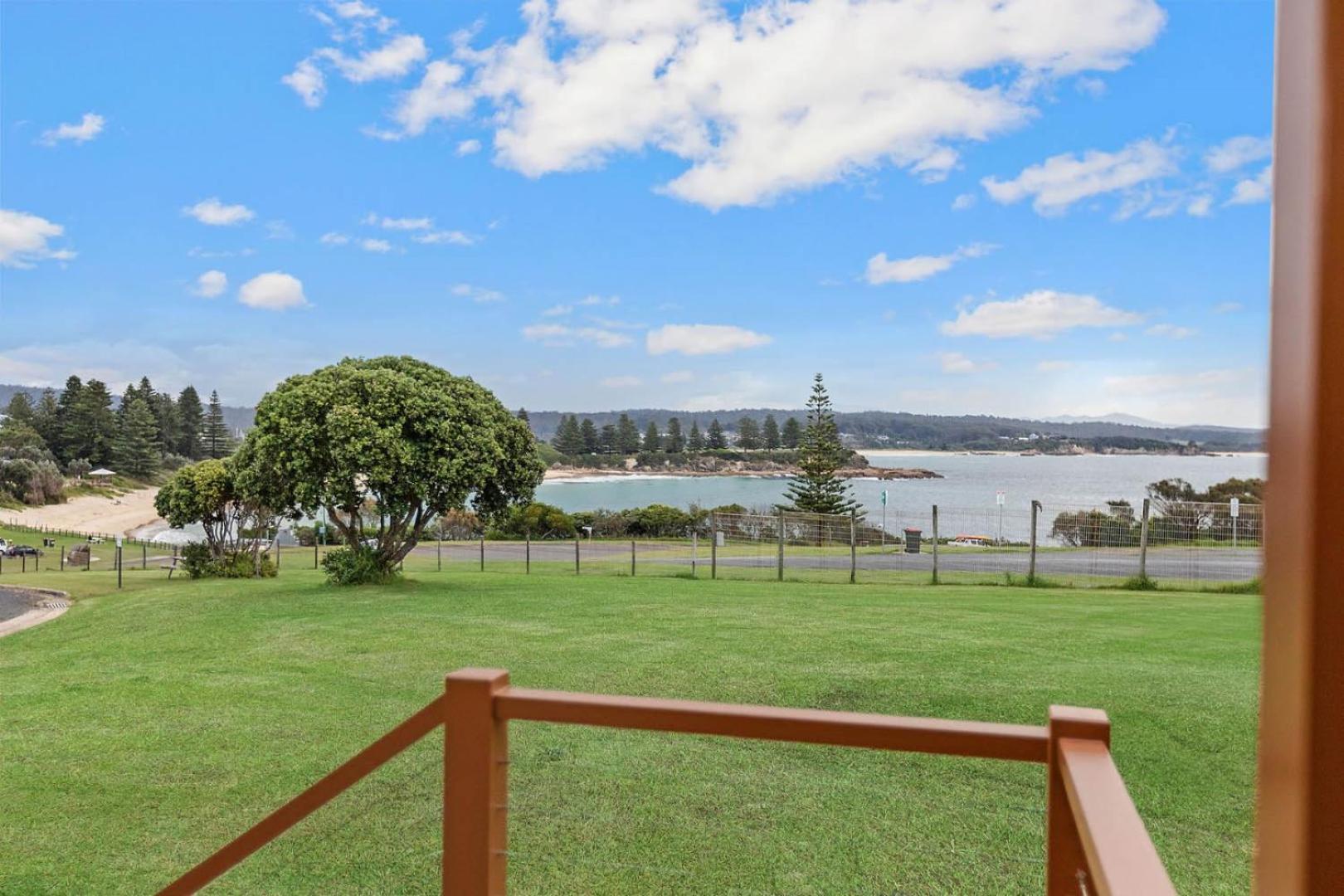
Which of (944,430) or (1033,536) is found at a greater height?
(944,430)

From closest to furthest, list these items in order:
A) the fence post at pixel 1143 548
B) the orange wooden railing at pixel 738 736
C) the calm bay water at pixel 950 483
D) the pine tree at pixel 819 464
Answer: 1. the orange wooden railing at pixel 738 736
2. the fence post at pixel 1143 548
3. the pine tree at pixel 819 464
4. the calm bay water at pixel 950 483

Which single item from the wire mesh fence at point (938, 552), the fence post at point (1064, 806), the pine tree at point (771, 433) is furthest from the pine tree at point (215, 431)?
the fence post at point (1064, 806)

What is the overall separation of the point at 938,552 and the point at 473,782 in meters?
14.6

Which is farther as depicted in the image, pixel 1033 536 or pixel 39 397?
pixel 39 397

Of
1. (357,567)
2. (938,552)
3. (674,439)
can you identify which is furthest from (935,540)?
(674,439)

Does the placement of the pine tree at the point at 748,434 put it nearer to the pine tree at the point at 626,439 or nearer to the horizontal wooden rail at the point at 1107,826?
the pine tree at the point at 626,439

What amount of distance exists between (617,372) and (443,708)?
34163mm

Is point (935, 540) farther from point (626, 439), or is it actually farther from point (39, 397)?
point (39, 397)

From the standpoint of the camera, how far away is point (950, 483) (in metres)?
47.9

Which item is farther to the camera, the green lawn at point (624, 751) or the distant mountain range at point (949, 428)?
the distant mountain range at point (949, 428)

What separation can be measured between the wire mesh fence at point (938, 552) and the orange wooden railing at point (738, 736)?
365 inches

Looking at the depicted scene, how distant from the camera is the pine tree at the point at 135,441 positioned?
43344 millimetres

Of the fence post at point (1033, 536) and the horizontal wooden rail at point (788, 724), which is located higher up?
the horizontal wooden rail at point (788, 724)

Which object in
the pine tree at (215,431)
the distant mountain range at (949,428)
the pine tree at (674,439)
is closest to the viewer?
the distant mountain range at (949,428)
